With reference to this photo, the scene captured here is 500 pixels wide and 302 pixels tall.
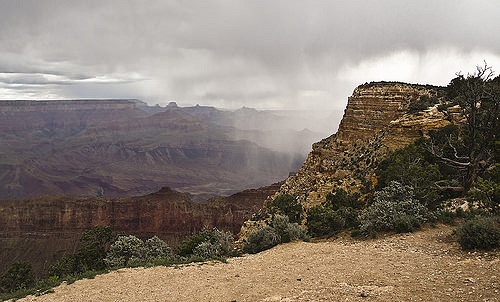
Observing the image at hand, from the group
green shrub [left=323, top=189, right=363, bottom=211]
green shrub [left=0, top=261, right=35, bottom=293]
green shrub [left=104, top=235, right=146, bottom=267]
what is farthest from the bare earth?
green shrub [left=0, top=261, right=35, bottom=293]

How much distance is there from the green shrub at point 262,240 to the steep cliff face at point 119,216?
54.2 m

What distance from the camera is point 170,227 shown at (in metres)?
79.2

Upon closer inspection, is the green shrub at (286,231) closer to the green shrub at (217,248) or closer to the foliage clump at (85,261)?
the green shrub at (217,248)

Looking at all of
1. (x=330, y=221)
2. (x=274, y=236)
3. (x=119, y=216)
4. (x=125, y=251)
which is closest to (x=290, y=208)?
(x=330, y=221)

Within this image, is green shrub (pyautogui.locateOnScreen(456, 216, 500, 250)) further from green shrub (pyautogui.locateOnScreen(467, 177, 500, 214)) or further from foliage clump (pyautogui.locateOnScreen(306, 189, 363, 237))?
foliage clump (pyautogui.locateOnScreen(306, 189, 363, 237))

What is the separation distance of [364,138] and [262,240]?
24.9m

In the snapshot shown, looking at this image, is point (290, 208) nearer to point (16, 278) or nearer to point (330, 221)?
point (330, 221)

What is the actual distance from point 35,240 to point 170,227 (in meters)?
32.4

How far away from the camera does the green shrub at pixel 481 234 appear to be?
10.0 meters

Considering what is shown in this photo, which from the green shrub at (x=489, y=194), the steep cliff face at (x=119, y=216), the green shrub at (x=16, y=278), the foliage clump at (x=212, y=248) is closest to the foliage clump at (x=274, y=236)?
the foliage clump at (x=212, y=248)

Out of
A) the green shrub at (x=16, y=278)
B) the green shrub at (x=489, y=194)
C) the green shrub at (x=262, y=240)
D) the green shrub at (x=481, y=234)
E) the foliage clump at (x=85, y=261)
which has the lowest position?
the green shrub at (x=16, y=278)

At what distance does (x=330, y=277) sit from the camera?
10.6 metres

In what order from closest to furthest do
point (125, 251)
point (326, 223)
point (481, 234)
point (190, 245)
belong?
point (481, 234) → point (326, 223) → point (125, 251) → point (190, 245)

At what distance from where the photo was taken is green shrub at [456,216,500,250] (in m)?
10.0
